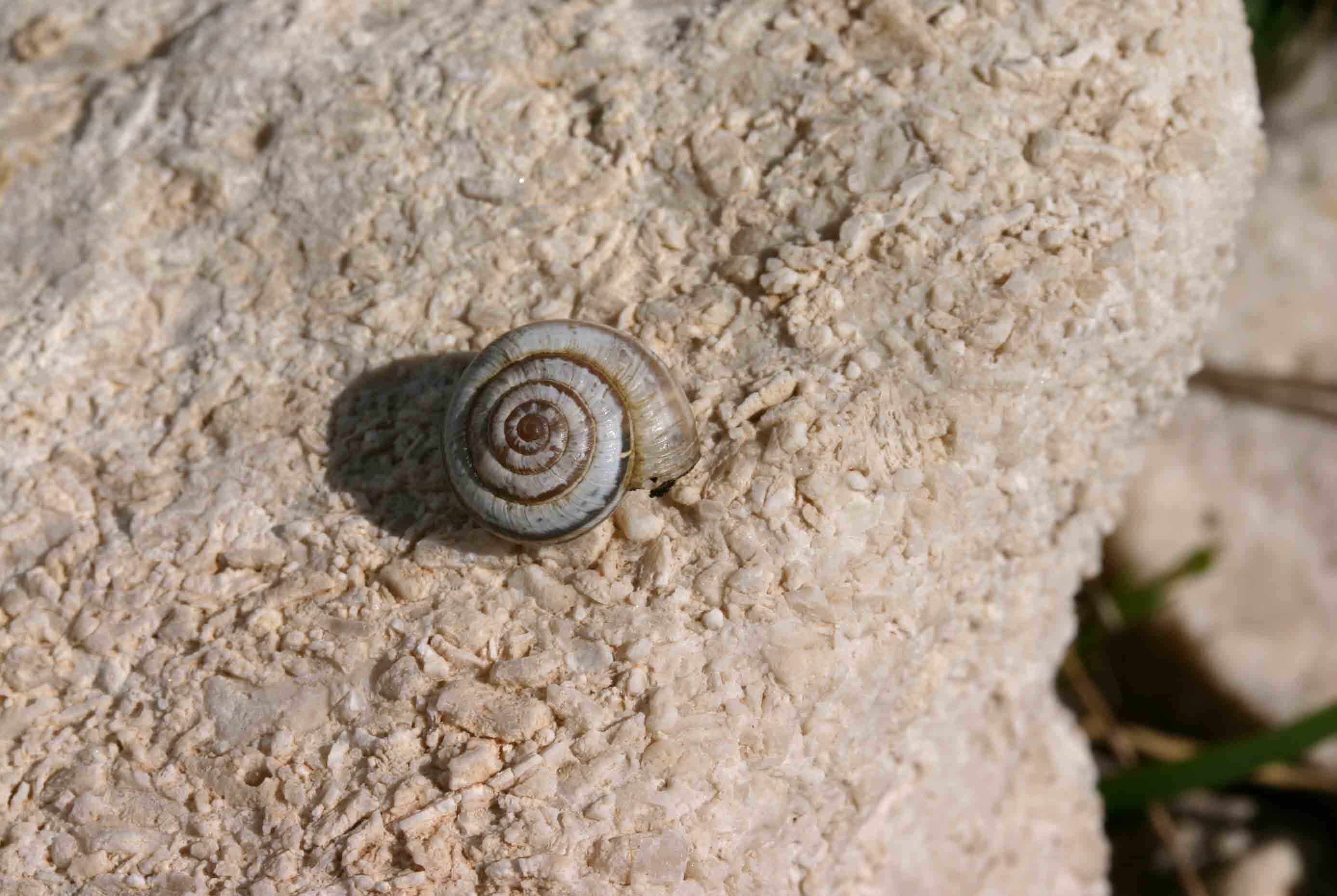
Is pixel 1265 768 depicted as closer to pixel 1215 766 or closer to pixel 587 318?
pixel 1215 766

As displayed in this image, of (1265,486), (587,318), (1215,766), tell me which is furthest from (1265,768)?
(587,318)

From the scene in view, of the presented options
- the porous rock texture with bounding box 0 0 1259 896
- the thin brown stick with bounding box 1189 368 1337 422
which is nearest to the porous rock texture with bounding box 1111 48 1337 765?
the thin brown stick with bounding box 1189 368 1337 422

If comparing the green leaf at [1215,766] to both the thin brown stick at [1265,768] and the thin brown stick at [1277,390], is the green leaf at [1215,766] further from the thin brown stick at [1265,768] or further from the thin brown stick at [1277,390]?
the thin brown stick at [1277,390]

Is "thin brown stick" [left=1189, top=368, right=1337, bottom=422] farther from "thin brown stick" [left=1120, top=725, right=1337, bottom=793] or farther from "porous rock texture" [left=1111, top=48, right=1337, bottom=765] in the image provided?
"thin brown stick" [left=1120, top=725, right=1337, bottom=793]

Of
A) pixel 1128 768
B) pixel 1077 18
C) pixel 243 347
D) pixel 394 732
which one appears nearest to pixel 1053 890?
pixel 1128 768

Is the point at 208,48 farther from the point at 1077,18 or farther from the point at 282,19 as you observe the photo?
the point at 1077,18

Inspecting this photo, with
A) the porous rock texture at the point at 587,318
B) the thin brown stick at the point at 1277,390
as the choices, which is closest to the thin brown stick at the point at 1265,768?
the thin brown stick at the point at 1277,390
